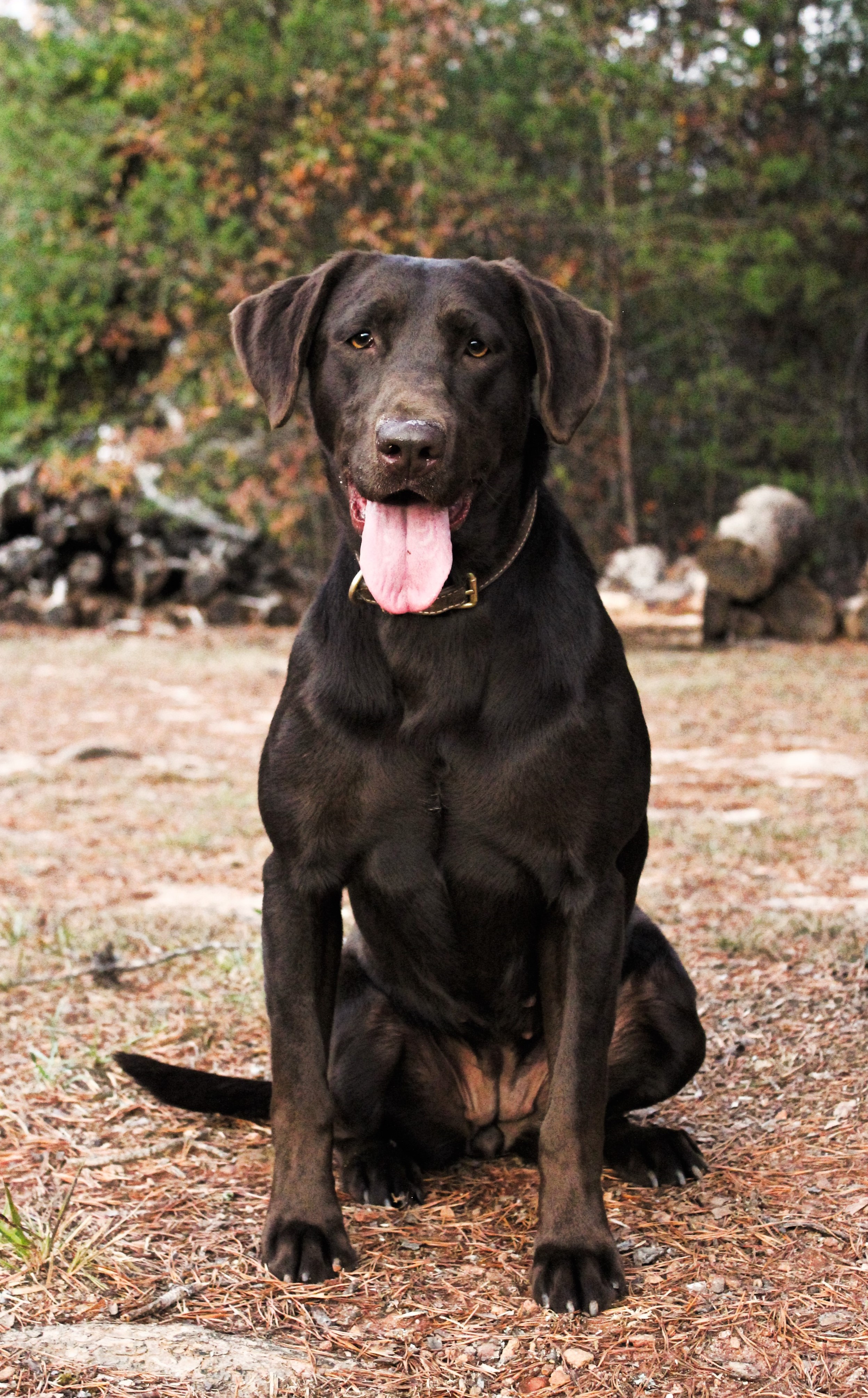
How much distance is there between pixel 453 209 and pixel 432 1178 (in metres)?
9.26

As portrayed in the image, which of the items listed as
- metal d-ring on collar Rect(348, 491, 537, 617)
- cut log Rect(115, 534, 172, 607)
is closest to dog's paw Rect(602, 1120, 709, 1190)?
metal d-ring on collar Rect(348, 491, 537, 617)

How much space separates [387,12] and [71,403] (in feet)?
16.2

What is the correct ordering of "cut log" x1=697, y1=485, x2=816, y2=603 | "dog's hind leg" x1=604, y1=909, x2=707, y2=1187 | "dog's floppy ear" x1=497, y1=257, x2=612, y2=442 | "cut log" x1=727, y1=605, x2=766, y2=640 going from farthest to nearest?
"cut log" x1=727, y1=605, x2=766, y2=640 < "cut log" x1=697, y1=485, x2=816, y2=603 < "dog's hind leg" x1=604, y1=909, x2=707, y2=1187 < "dog's floppy ear" x1=497, y1=257, x2=612, y2=442

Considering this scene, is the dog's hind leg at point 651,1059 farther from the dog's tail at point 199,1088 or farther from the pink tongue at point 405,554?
the pink tongue at point 405,554

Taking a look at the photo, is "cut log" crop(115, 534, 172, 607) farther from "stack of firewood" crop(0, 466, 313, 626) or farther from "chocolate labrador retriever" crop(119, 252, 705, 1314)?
"chocolate labrador retriever" crop(119, 252, 705, 1314)

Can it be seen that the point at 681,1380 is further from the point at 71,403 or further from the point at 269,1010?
the point at 71,403

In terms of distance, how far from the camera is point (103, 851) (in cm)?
523

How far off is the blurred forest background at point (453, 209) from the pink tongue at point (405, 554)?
333 inches

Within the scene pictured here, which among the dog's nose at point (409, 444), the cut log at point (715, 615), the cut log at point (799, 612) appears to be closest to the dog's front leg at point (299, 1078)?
the dog's nose at point (409, 444)

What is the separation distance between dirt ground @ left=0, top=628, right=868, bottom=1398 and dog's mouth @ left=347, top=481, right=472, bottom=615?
1.12 meters

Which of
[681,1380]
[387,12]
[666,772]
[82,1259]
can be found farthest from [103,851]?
[387,12]

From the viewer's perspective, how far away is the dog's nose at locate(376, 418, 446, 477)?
222 cm

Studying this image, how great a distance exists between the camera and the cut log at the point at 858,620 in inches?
435

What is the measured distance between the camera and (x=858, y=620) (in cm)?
1107
